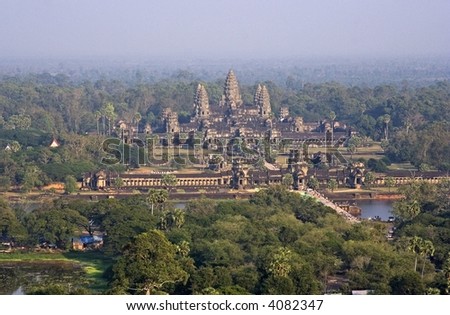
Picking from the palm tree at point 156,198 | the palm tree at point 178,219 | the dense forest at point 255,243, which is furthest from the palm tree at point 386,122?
the palm tree at point 178,219

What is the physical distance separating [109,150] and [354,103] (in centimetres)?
2944

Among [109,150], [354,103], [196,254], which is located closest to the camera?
[196,254]

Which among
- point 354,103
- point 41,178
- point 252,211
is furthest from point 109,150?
point 354,103

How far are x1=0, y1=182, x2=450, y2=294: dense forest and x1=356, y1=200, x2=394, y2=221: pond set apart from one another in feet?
4.06

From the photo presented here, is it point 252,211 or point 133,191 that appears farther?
point 133,191

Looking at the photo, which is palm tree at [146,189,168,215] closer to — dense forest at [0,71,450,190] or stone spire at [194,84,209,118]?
dense forest at [0,71,450,190]

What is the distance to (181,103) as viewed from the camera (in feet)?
261

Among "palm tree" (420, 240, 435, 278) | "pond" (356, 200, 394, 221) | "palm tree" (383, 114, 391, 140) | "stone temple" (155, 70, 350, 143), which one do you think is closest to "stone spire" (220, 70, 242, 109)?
"stone temple" (155, 70, 350, 143)

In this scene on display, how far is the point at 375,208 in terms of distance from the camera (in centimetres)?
4009

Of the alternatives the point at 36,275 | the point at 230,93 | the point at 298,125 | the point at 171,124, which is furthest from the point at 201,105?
the point at 36,275

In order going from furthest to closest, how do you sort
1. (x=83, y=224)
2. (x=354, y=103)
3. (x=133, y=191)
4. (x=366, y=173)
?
(x=354, y=103), (x=366, y=173), (x=133, y=191), (x=83, y=224)

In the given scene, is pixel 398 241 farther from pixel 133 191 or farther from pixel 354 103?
pixel 354 103

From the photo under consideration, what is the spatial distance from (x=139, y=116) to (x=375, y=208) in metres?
29.5

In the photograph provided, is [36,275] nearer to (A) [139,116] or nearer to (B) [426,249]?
(B) [426,249]
